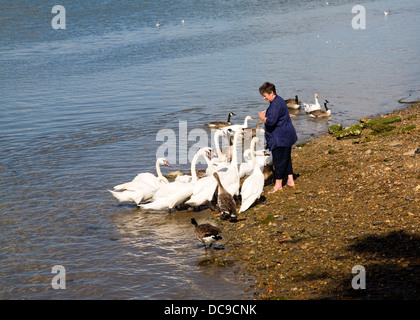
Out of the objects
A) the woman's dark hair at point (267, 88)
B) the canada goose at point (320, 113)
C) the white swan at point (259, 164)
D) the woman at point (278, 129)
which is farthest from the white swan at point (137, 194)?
the canada goose at point (320, 113)

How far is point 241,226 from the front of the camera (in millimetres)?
9469

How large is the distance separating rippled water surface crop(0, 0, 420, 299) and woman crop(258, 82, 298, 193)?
190 cm

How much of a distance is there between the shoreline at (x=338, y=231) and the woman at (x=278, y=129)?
0.53 m

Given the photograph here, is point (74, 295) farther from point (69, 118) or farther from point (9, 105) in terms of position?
point (9, 105)

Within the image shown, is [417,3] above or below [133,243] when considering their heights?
above

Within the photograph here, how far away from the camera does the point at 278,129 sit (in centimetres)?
1049

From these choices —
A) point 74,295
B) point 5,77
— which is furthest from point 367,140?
point 5,77

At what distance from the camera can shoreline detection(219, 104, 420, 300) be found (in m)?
6.67

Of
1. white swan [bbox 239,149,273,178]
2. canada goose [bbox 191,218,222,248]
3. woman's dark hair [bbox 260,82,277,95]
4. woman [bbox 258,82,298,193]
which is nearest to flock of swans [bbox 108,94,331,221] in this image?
white swan [bbox 239,149,273,178]

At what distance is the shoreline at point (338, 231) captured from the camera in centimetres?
667

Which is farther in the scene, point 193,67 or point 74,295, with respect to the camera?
point 193,67

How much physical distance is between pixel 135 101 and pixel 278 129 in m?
12.5
